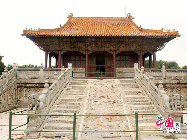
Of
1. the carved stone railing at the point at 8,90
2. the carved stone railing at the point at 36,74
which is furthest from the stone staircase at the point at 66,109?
the carved stone railing at the point at 8,90

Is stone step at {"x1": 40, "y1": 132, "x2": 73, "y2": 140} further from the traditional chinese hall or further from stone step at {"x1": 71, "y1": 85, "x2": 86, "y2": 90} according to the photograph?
the traditional chinese hall

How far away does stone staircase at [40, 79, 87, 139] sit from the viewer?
7692 millimetres

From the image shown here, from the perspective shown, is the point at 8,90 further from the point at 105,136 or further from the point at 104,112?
the point at 105,136

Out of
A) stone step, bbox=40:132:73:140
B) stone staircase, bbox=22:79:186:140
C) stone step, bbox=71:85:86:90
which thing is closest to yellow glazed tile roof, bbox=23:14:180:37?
stone staircase, bbox=22:79:186:140

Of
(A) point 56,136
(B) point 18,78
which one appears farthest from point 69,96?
(B) point 18,78

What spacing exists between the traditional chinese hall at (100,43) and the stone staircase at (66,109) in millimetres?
6608

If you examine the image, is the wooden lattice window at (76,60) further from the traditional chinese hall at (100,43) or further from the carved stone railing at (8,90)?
the carved stone railing at (8,90)

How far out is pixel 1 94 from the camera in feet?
43.2

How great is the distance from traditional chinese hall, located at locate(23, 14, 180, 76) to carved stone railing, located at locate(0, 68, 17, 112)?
4.79 meters

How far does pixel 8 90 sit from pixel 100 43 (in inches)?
376

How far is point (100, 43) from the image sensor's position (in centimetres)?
1859

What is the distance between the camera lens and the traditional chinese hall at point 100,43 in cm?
1769

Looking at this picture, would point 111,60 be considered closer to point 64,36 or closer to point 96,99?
point 64,36

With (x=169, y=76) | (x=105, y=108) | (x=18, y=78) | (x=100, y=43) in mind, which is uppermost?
(x=100, y=43)
